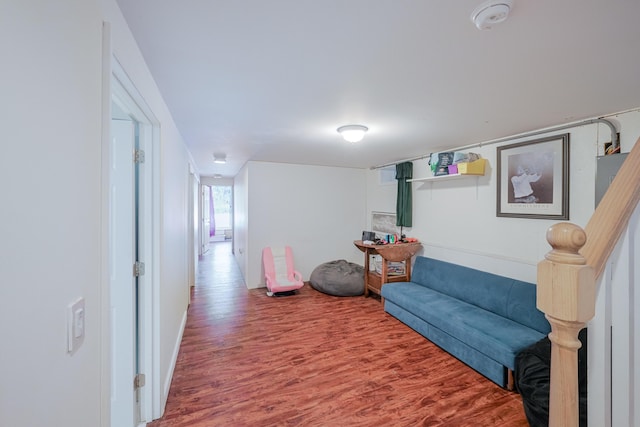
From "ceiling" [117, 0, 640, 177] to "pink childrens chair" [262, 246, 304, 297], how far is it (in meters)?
2.71

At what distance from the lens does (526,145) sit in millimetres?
2895

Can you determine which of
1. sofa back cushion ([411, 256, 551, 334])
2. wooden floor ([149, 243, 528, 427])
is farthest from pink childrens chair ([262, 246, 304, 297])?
sofa back cushion ([411, 256, 551, 334])

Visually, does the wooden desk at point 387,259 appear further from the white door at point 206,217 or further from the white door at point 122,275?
the white door at point 206,217

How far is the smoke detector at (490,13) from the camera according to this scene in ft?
3.46

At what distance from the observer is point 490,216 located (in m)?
3.32

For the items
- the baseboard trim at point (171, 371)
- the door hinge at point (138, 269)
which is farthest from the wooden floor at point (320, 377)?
the door hinge at point (138, 269)

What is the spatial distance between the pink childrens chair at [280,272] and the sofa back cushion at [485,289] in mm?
1954

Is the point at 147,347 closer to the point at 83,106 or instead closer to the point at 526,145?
the point at 83,106

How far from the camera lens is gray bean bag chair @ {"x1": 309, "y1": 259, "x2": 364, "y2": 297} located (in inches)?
180

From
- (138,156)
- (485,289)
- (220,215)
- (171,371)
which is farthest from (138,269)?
(220,215)

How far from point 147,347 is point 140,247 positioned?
67cm

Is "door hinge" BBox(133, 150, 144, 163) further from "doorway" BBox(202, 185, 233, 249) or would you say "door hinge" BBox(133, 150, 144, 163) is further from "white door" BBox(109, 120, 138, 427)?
"doorway" BBox(202, 185, 233, 249)

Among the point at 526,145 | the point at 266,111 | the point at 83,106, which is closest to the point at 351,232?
the point at 526,145

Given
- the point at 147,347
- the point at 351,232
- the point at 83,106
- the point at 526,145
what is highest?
the point at 526,145
